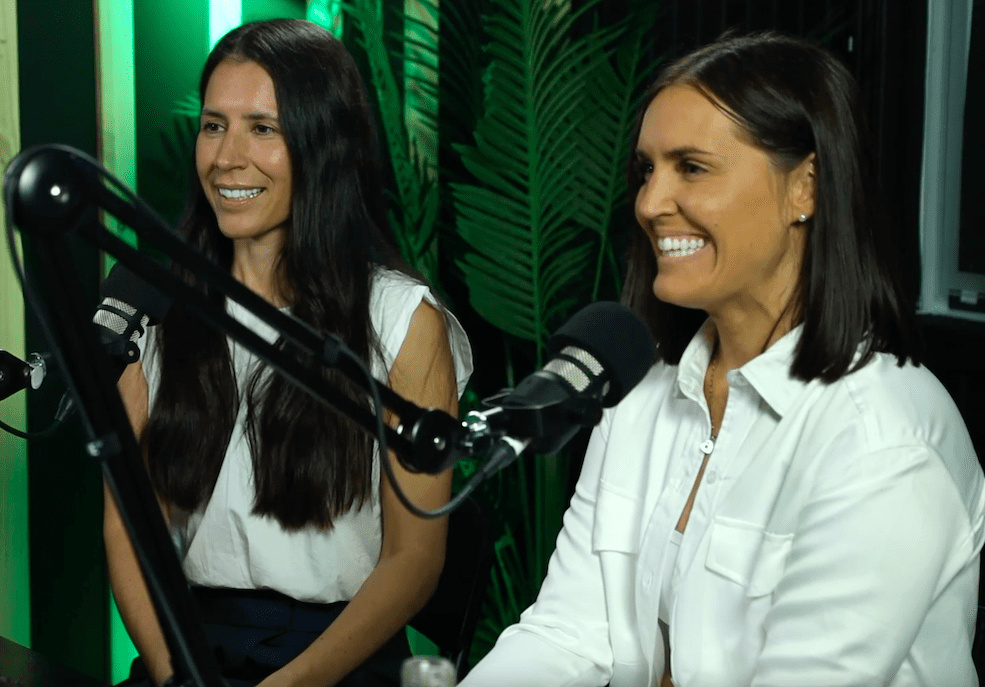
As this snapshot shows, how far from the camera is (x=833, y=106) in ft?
4.55

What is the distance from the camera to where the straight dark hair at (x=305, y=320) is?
6.00 feet

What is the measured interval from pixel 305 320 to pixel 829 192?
913 millimetres

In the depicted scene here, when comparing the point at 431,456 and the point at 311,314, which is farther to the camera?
the point at 311,314

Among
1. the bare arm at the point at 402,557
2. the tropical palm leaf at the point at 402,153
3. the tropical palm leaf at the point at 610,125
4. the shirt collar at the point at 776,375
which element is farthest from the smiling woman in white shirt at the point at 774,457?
the tropical palm leaf at the point at 402,153

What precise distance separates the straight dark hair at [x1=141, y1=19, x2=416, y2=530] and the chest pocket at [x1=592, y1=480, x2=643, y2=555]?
46cm

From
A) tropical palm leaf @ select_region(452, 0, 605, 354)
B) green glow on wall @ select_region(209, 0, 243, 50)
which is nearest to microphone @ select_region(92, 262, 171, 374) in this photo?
tropical palm leaf @ select_region(452, 0, 605, 354)

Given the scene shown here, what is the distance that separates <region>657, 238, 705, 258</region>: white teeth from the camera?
1430mm

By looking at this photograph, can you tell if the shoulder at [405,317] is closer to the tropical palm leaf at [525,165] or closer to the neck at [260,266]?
the neck at [260,266]

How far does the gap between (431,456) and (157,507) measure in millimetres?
180

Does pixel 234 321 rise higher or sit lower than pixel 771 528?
higher

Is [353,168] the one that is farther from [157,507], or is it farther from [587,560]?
[157,507]

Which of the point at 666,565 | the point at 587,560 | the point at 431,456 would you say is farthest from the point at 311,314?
the point at 431,456

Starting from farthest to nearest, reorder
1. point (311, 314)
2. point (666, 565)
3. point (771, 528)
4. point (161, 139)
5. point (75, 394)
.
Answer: point (161, 139) < point (311, 314) < point (666, 565) < point (771, 528) < point (75, 394)

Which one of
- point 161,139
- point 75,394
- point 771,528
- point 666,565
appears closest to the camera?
point 75,394
